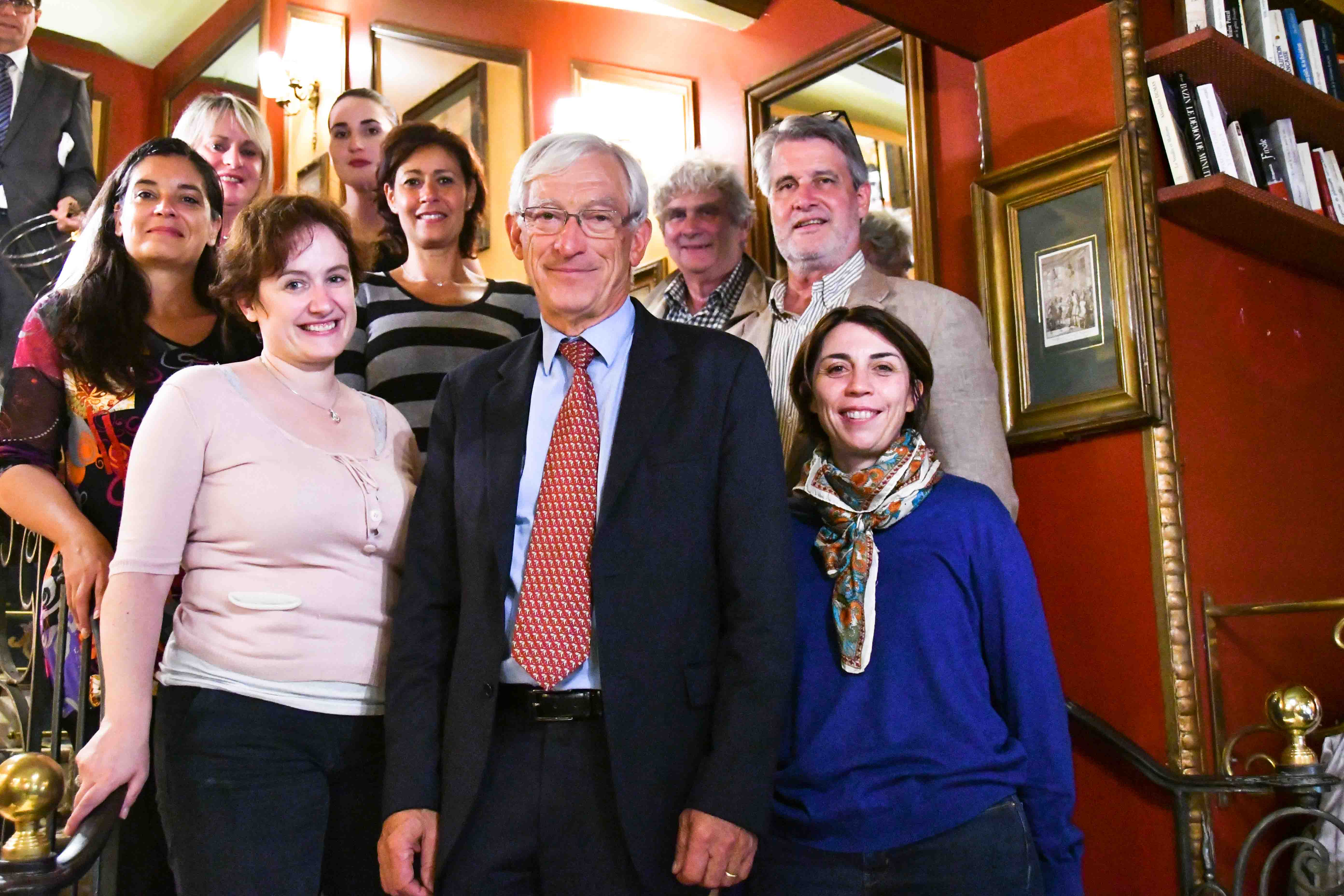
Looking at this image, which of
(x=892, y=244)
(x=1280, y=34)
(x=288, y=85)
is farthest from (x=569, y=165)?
(x=288, y=85)

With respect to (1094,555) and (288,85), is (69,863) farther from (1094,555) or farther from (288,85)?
(288,85)

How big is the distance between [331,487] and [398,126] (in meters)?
1.40

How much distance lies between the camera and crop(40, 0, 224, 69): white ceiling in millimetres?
6887

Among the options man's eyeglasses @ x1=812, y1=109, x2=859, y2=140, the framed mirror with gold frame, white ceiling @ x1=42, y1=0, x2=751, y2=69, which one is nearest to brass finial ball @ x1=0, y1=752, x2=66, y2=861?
man's eyeglasses @ x1=812, y1=109, x2=859, y2=140

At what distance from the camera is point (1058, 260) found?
3135 millimetres

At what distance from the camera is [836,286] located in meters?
2.78

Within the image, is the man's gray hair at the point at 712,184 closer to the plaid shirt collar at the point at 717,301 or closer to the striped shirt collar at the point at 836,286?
the plaid shirt collar at the point at 717,301

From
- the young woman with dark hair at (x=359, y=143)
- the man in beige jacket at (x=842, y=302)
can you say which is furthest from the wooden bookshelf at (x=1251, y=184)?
the young woman with dark hair at (x=359, y=143)

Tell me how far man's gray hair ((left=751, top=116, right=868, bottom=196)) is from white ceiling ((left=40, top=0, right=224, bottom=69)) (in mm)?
5196

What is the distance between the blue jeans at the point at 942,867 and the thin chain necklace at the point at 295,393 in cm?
102

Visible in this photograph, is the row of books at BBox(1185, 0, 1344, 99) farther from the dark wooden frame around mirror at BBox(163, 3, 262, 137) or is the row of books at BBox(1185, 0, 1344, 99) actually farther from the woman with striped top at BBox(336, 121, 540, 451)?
the dark wooden frame around mirror at BBox(163, 3, 262, 137)

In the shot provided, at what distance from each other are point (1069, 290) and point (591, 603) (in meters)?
1.85

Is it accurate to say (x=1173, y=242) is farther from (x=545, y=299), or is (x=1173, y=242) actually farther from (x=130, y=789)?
(x=130, y=789)

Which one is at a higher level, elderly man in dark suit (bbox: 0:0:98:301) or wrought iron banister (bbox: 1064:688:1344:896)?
elderly man in dark suit (bbox: 0:0:98:301)
